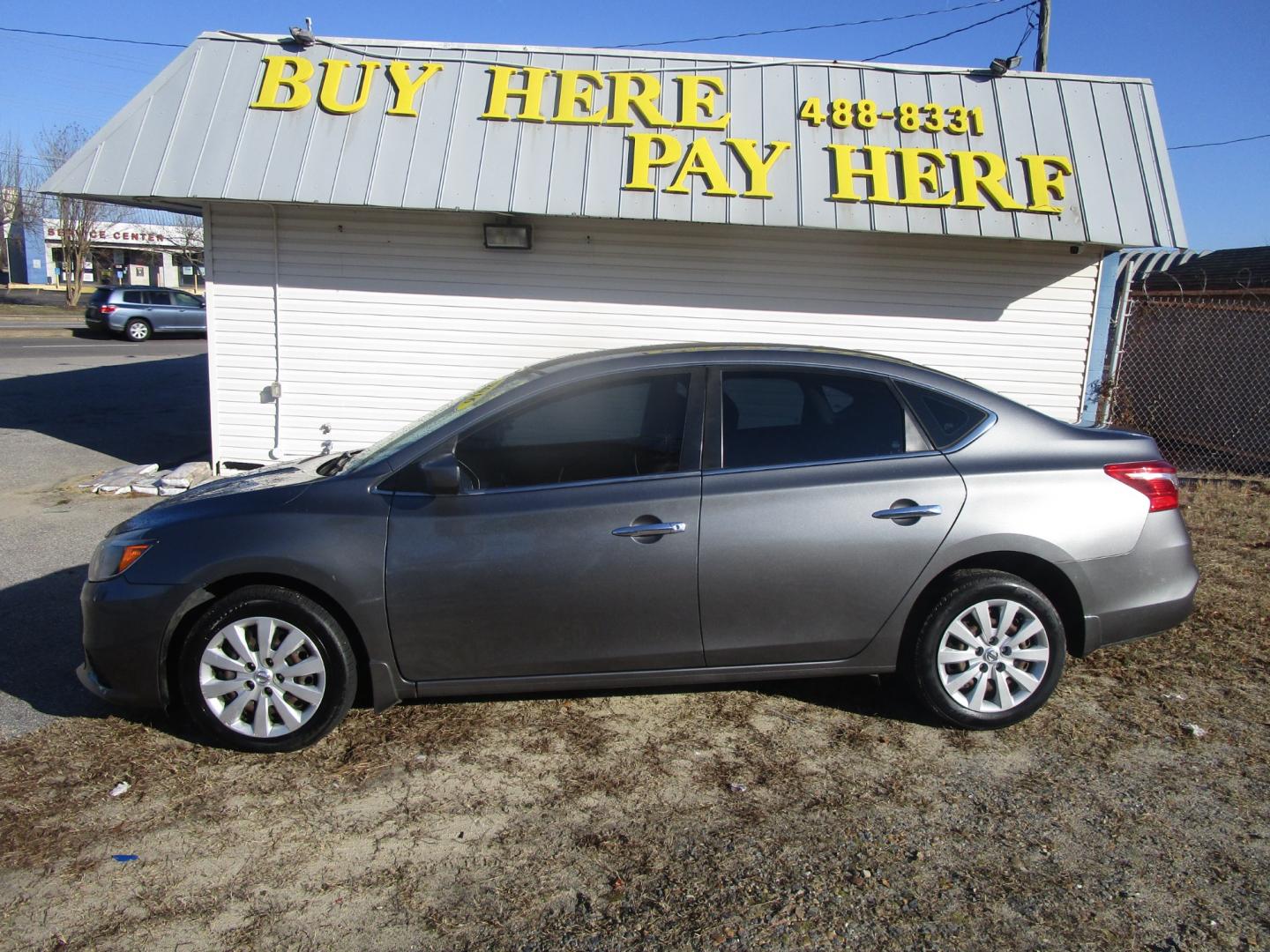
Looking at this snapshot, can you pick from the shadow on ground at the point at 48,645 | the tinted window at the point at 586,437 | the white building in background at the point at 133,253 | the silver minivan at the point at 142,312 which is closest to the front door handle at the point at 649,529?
the tinted window at the point at 586,437

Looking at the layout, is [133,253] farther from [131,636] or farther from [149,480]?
[131,636]

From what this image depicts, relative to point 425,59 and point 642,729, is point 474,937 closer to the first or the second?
point 642,729

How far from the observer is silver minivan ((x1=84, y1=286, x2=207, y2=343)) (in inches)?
1141

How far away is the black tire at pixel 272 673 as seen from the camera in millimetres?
4016

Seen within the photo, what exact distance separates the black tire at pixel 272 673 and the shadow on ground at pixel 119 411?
6796 mm

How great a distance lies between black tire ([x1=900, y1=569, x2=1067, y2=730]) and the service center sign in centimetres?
536

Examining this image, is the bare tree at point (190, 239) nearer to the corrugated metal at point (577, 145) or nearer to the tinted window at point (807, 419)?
Result: the corrugated metal at point (577, 145)

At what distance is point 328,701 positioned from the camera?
4.05 metres

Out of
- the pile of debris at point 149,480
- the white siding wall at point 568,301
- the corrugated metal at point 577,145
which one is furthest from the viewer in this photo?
the white siding wall at point 568,301

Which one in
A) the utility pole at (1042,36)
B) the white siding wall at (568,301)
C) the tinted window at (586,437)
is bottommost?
the tinted window at (586,437)

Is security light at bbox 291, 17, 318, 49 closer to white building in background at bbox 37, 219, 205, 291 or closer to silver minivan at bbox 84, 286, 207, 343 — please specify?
silver minivan at bbox 84, 286, 207, 343

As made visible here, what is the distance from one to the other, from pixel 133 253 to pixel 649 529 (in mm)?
65506

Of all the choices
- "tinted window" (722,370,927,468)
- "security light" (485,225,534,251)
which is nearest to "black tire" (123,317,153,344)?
"security light" (485,225,534,251)

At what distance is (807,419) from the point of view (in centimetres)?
446
